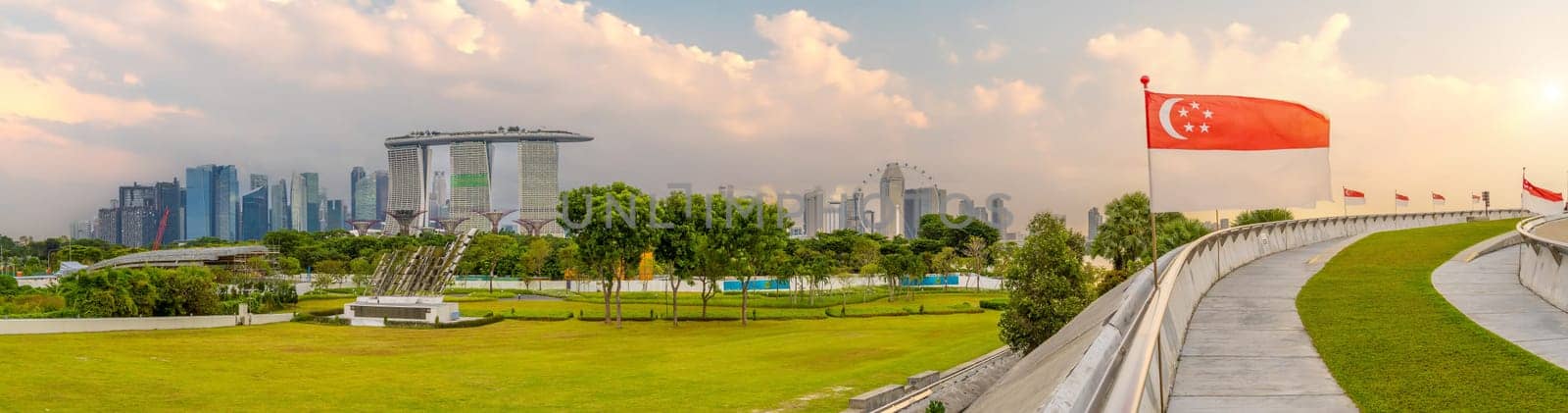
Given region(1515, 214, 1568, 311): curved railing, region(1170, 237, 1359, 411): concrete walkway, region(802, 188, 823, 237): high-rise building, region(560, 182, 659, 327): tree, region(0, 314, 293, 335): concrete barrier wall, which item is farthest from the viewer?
region(802, 188, 823, 237): high-rise building

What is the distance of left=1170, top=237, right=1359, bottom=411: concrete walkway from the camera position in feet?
29.3

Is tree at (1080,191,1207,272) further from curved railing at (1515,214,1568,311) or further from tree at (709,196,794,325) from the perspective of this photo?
curved railing at (1515,214,1568,311)

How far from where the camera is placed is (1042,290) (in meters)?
30.7

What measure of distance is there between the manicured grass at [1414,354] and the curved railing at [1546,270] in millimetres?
1569

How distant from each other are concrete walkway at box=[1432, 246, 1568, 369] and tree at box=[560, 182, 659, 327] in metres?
46.8

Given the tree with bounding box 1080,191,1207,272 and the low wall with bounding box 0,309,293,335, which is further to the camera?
the tree with bounding box 1080,191,1207,272

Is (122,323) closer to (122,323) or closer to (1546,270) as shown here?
(122,323)

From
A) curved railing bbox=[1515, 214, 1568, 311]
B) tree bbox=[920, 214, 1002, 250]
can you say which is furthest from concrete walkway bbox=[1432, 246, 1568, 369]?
tree bbox=[920, 214, 1002, 250]

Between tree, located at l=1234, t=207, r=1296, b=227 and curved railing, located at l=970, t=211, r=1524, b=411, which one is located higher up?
tree, located at l=1234, t=207, r=1296, b=227

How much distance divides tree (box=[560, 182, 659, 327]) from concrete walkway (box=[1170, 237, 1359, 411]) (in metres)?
47.1

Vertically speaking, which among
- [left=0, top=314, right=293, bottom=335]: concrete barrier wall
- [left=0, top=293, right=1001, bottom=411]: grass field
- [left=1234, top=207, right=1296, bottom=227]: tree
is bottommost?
[left=0, top=293, right=1001, bottom=411]: grass field

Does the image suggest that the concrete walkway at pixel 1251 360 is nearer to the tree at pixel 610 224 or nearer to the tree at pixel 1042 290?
the tree at pixel 1042 290

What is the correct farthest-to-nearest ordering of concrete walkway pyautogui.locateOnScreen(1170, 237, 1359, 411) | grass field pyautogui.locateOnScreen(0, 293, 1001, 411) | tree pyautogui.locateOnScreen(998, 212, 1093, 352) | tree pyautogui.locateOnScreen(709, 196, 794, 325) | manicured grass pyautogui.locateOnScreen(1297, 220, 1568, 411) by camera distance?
tree pyautogui.locateOnScreen(709, 196, 794, 325) < tree pyautogui.locateOnScreen(998, 212, 1093, 352) < grass field pyautogui.locateOnScreen(0, 293, 1001, 411) < concrete walkway pyautogui.locateOnScreen(1170, 237, 1359, 411) < manicured grass pyautogui.locateOnScreen(1297, 220, 1568, 411)

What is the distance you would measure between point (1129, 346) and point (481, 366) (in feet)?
117
